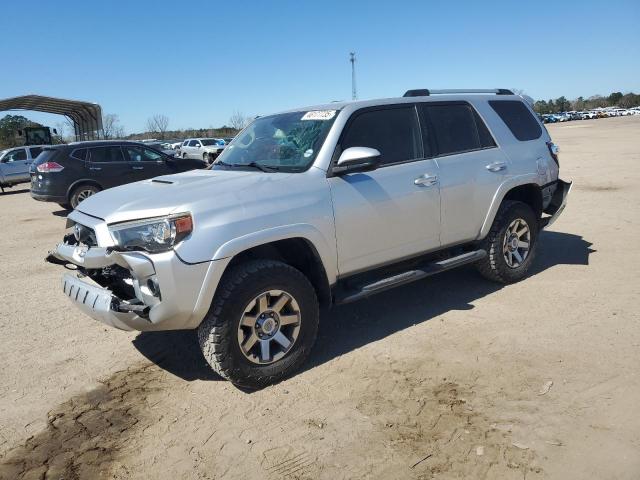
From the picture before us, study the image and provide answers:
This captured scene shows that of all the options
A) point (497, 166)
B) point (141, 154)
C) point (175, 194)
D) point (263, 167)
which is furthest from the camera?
point (141, 154)

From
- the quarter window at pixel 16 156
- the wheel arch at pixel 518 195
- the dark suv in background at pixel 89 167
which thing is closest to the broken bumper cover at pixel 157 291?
the wheel arch at pixel 518 195

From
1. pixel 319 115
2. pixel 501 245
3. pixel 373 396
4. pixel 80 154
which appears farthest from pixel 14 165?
pixel 373 396

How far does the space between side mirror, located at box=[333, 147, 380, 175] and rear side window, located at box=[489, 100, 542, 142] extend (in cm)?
227

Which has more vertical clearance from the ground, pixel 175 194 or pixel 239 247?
pixel 175 194

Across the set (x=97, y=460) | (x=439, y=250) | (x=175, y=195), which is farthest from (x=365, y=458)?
(x=439, y=250)

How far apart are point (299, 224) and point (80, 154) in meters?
10.1

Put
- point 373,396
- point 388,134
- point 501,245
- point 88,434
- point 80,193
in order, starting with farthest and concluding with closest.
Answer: point 80,193
point 501,245
point 388,134
point 373,396
point 88,434

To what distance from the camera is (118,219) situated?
331 cm

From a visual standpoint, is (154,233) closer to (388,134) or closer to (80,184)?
(388,134)

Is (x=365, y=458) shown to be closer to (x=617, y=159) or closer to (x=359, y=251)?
(x=359, y=251)

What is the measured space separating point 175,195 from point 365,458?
2072 mm

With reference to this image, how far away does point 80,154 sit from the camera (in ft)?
38.8

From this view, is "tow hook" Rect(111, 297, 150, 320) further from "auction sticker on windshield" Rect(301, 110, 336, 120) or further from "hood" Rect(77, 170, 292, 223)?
"auction sticker on windshield" Rect(301, 110, 336, 120)

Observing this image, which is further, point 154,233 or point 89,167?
point 89,167
